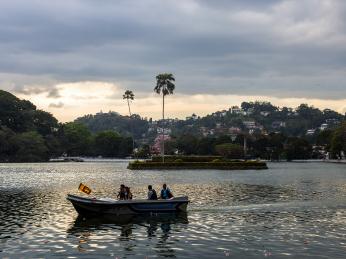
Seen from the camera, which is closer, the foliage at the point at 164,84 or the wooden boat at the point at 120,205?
the wooden boat at the point at 120,205

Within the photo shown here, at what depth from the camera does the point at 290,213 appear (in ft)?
135

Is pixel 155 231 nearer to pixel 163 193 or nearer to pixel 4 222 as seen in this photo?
pixel 163 193

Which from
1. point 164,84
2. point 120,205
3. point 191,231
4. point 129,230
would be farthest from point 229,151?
point 191,231

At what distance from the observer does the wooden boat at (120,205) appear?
38.7m

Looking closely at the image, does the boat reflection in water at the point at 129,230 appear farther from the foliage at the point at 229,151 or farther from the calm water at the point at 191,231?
the foliage at the point at 229,151

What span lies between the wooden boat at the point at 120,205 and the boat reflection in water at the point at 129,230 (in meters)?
0.39

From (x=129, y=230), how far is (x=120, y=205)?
19.1 ft

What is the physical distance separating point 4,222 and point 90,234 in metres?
8.49

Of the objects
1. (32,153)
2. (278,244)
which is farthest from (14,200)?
(32,153)

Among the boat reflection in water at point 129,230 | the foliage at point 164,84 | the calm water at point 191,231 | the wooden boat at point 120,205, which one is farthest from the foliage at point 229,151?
the boat reflection in water at point 129,230

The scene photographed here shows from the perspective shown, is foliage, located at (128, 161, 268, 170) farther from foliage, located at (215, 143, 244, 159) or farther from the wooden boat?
the wooden boat

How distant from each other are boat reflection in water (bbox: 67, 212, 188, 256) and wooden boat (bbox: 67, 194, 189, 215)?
1.29 ft

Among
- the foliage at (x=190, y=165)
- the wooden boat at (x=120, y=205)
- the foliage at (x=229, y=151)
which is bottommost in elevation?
the wooden boat at (x=120, y=205)

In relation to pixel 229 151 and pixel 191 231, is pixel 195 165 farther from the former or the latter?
pixel 191 231
